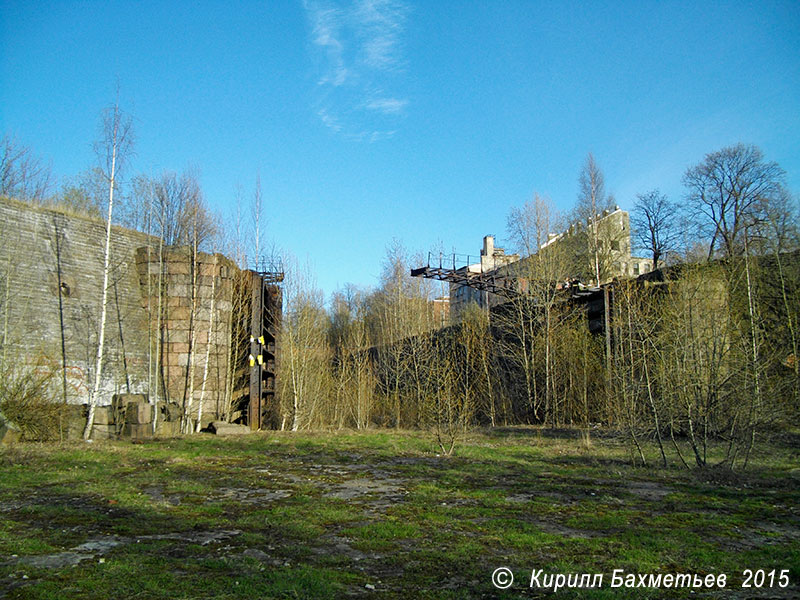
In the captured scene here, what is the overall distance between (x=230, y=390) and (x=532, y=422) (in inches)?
507

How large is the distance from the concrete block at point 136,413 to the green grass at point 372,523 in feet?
13.6

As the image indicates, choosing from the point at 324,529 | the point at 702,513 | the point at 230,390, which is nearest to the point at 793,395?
the point at 702,513

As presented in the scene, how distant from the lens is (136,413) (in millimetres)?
16984

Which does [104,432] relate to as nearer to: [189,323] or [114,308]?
[114,308]

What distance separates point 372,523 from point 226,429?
46.3ft

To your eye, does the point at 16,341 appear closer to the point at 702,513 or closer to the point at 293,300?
the point at 293,300

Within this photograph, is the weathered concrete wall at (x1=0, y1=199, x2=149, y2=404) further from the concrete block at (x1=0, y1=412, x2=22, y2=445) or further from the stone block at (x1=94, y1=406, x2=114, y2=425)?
the concrete block at (x1=0, y1=412, x2=22, y2=445)

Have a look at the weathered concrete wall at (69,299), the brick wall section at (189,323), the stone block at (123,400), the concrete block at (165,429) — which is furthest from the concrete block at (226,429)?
the stone block at (123,400)

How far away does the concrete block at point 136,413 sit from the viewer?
1698cm

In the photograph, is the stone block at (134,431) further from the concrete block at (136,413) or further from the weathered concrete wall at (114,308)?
the weathered concrete wall at (114,308)

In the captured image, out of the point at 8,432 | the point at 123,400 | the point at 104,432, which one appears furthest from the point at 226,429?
the point at 8,432

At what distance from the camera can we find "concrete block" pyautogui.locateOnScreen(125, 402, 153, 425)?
17.0 meters

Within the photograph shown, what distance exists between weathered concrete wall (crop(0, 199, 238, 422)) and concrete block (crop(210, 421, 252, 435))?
1.29m

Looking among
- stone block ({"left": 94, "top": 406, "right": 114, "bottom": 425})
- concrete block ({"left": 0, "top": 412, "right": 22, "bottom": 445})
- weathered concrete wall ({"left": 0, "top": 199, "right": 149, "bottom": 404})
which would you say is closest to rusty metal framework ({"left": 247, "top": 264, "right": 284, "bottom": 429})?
weathered concrete wall ({"left": 0, "top": 199, "right": 149, "bottom": 404})
